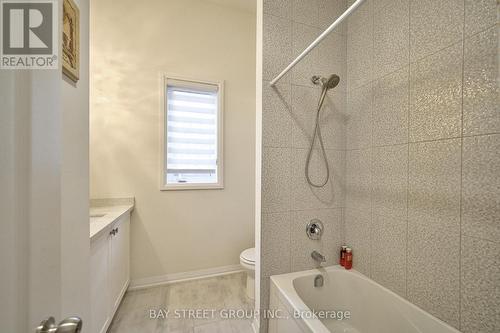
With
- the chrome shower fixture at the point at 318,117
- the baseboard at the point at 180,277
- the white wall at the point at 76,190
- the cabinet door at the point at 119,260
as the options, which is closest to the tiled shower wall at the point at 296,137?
the chrome shower fixture at the point at 318,117

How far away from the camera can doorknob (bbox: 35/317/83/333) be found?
14.9 inches

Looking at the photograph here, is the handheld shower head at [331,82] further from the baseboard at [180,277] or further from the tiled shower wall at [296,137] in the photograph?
the baseboard at [180,277]

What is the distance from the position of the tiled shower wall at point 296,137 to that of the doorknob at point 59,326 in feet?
3.24

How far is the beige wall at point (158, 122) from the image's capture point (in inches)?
76.4

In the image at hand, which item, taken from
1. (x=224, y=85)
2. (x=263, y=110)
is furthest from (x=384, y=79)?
(x=224, y=85)

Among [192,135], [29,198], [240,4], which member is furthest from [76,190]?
[240,4]

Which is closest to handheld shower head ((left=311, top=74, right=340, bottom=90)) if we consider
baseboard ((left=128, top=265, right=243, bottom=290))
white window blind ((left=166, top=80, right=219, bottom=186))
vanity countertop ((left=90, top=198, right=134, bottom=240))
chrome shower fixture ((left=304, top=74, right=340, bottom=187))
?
chrome shower fixture ((left=304, top=74, right=340, bottom=187))

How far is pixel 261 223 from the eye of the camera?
1290 mm

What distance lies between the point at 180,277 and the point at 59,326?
1.95m

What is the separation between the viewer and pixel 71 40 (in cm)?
74

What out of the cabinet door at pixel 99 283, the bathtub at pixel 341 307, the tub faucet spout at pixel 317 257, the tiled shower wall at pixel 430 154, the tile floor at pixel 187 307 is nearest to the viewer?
the tiled shower wall at pixel 430 154

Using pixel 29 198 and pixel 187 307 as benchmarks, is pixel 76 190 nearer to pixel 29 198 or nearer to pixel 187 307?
pixel 29 198

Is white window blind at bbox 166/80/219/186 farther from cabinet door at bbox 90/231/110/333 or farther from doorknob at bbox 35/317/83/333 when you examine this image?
doorknob at bbox 35/317/83/333

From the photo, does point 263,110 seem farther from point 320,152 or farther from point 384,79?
point 384,79
